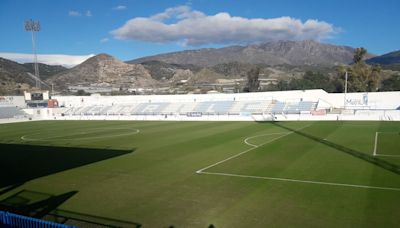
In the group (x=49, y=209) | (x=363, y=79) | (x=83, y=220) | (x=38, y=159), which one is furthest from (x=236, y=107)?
(x=83, y=220)

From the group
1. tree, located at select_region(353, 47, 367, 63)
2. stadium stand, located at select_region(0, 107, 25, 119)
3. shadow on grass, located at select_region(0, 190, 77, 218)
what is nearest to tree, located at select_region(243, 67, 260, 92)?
tree, located at select_region(353, 47, 367, 63)

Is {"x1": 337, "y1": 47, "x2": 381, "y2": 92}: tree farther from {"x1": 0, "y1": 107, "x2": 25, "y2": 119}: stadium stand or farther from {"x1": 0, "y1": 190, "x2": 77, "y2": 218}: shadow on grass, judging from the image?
{"x1": 0, "y1": 190, "x2": 77, "y2": 218}: shadow on grass

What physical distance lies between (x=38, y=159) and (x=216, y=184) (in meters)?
14.7

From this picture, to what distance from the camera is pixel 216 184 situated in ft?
47.5

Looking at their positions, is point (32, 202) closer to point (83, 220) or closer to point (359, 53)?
point (83, 220)

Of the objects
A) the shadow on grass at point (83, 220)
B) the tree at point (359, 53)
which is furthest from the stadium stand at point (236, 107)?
the shadow on grass at point (83, 220)

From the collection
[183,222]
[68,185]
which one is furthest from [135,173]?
[183,222]

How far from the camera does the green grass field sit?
10.7 meters

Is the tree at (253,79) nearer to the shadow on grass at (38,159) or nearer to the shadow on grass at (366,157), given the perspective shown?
the shadow on grass at (366,157)

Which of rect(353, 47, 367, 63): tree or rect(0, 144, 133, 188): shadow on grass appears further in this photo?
rect(353, 47, 367, 63): tree

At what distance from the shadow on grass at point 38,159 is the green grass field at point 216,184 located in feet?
→ 0.24

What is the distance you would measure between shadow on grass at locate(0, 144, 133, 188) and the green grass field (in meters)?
0.07

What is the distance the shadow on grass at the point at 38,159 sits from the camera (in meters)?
17.8

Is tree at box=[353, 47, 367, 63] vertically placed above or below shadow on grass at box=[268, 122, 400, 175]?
above
